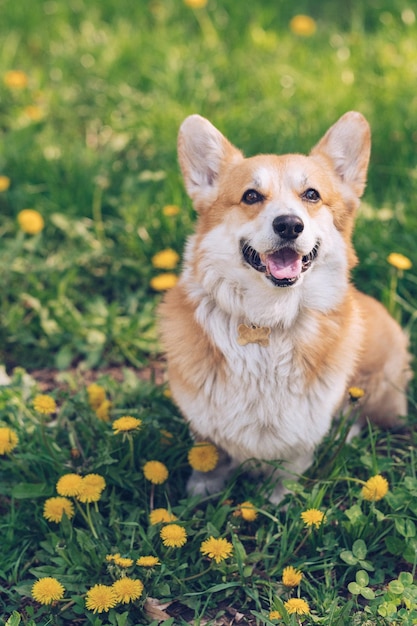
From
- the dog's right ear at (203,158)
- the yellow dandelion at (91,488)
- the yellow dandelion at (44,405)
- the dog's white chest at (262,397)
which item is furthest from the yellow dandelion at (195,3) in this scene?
the yellow dandelion at (91,488)

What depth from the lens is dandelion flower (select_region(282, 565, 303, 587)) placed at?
2441 millimetres

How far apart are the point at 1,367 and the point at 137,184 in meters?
1.38

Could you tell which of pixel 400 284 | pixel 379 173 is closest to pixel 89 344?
pixel 400 284

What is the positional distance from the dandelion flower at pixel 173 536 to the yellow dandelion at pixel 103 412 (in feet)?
2.16

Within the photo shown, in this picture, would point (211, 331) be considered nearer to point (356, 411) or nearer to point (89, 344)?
point (356, 411)

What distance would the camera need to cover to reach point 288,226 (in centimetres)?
248

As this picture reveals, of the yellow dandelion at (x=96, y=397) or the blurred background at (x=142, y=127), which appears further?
the blurred background at (x=142, y=127)

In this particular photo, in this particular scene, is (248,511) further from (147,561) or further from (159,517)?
(147,561)

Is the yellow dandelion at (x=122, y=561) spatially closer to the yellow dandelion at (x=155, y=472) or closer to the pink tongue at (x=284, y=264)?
the yellow dandelion at (x=155, y=472)

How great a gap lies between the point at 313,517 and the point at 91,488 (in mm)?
774

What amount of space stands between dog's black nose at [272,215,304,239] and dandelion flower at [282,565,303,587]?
111 centimetres

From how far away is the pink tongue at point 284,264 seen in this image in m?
2.57

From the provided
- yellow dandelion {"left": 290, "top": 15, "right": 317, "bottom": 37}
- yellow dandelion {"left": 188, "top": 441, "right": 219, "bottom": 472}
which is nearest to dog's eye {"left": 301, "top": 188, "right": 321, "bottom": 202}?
yellow dandelion {"left": 188, "top": 441, "right": 219, "bottom": 472}

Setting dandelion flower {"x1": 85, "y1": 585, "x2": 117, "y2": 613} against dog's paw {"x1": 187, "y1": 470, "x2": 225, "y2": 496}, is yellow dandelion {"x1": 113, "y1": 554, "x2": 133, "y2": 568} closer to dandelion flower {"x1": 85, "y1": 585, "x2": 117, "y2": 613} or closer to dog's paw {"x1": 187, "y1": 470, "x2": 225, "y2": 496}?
dandelion flower {"x1": 85, "y1": 585, "x2": 117, "y2": 613}
